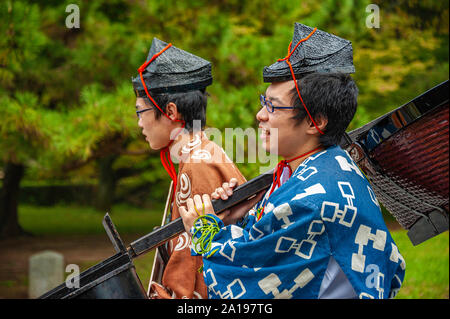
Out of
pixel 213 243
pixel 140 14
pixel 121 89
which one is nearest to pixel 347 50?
pixel 213 243

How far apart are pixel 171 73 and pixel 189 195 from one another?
64 cm

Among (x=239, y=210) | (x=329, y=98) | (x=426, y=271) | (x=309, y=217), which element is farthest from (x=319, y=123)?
(x=426, y=271)

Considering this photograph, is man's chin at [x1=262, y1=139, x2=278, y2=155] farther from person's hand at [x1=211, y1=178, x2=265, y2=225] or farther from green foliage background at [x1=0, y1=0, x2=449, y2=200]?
green foliage background at [x1=0, y1=0, x2=449, y2=200]

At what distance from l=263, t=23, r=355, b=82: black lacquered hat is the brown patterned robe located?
644 millimetres

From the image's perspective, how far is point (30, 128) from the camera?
6.40m

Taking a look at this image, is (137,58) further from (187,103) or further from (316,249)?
(316,249)

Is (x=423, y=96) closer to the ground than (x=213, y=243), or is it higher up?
higher up

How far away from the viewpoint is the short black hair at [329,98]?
188 cm

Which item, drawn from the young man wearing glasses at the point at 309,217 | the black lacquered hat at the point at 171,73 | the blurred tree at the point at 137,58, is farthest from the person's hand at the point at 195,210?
the blurred tree at the point at 137,58

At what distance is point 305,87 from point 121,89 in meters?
4.80

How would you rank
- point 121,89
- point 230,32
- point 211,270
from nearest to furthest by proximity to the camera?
point 211,270 → point 121,89 → point 230,32

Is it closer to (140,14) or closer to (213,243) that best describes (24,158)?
(140,14)

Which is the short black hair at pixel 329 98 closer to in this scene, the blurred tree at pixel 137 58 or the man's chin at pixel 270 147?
the man's chin at pixel 270 147

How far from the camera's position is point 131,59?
771cm
